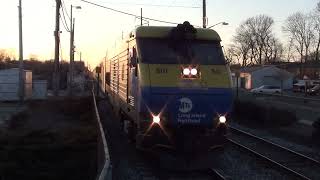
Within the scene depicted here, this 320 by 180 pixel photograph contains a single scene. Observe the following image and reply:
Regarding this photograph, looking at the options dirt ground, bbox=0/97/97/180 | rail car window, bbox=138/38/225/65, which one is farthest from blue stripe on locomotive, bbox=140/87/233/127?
dirt ground, bbox=0/97/97/180

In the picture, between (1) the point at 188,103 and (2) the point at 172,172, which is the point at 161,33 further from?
(2) the point at 172,172

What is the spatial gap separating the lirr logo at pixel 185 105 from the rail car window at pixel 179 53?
3.43 feet

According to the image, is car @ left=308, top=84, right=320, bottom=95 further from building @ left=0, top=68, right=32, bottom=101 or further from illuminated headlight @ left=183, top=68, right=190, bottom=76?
illuminated headlight @ left=183, top=68, right=190, bottom=76

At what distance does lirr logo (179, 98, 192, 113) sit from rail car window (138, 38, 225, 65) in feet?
3.43

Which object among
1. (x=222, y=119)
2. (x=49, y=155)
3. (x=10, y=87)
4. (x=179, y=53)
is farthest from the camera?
(x=10, y=87)

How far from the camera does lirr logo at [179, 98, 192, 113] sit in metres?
13.2

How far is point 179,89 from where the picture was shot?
521 inches

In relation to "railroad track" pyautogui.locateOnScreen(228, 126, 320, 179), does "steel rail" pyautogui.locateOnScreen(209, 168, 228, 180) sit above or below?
above

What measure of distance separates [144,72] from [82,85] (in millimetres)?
67634

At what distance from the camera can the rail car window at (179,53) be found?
45.1 feet

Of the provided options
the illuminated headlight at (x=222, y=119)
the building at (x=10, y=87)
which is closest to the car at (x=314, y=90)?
the building at (x=10, y=87)

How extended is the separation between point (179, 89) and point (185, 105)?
1.28 ft

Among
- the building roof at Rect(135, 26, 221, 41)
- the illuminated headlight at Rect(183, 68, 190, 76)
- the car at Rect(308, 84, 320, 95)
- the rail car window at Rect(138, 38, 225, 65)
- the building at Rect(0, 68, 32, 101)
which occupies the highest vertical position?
the building roof at Rect(135, 26, 221, 41)

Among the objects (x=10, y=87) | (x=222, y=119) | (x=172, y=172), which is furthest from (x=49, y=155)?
(x=10, y=87)
